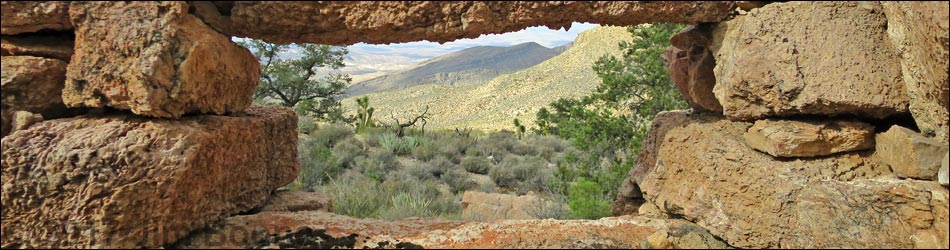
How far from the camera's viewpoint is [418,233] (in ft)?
11.2

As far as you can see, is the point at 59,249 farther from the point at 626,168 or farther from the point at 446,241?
the point at 626,168

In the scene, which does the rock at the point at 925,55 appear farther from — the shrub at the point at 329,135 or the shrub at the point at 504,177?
the shrub at the point at 329,135

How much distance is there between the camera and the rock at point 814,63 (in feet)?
9.66

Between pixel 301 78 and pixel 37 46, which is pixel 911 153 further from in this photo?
pixel 301 78

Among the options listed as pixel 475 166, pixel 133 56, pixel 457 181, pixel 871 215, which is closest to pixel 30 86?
pixel 133 56

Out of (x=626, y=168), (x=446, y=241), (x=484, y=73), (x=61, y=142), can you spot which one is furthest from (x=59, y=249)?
(x=484, y=73)

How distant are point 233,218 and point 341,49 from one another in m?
16.0

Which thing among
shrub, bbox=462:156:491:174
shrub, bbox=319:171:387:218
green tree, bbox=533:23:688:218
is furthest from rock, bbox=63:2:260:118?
shrub, bbox=462:156:491:174

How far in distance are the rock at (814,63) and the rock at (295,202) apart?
324 centimetres

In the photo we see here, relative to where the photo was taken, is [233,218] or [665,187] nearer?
[233,218]

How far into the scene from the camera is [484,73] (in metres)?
83.6

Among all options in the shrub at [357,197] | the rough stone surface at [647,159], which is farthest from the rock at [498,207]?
the rough stone surface at [647,159]

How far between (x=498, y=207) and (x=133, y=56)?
181 inches

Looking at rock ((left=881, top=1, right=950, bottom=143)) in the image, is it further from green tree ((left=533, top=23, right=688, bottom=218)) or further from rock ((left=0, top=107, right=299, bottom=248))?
green tree ((left=533, top=23, right=688, bottom=218))
